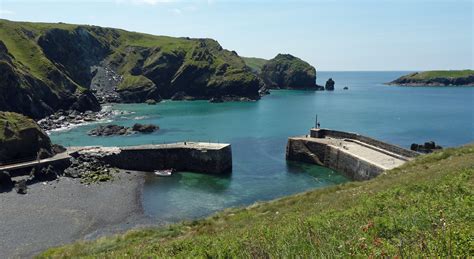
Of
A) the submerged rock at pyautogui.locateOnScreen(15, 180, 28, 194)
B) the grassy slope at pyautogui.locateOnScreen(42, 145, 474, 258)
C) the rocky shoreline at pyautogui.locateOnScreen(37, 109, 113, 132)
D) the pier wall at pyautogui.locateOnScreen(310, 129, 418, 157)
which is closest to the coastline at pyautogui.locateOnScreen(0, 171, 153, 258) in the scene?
the submerged rock at pyautogui.locateOnScreen(15, 180, 28, 194)

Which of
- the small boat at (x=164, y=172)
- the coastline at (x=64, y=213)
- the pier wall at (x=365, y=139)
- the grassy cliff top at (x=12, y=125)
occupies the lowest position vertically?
the coastline at (x=64, y=213)

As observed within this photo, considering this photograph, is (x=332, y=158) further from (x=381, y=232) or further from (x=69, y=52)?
(x=69, y=52)

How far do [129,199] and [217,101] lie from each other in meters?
133

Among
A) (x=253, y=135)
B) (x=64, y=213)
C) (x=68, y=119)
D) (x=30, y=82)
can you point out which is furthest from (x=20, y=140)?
(x=30, y=82)

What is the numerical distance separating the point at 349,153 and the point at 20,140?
154ft

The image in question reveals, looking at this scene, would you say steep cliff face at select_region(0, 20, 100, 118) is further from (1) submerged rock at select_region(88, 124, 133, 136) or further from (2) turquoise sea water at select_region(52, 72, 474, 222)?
(1) submerged rock at select_region(88, 124, 133, 136)

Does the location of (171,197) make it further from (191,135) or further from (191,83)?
(191,83)

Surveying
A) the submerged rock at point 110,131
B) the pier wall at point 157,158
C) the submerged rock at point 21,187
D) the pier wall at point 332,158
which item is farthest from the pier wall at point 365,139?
the submerged rock at point 110,131

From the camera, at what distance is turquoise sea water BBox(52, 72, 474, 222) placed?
50053 mm

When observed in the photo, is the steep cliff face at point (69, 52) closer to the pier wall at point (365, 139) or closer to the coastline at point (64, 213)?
the pier wall at point (365, 139)

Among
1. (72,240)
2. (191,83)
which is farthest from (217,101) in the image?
(72,240)

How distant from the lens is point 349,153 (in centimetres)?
5688

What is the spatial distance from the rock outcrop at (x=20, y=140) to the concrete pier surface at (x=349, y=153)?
38110mm

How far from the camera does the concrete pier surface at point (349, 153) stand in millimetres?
51750
